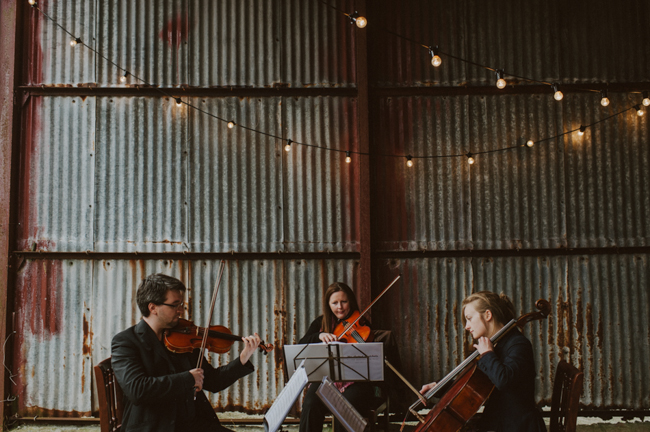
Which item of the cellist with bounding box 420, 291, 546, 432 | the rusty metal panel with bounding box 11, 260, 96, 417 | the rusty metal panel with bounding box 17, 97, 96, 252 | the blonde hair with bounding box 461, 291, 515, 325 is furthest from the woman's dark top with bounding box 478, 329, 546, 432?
the rusty metal panel with bounding box 17, 97, 96, 252

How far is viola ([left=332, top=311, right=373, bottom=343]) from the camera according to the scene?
3.69 metres

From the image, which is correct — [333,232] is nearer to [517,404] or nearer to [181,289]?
[181,289]

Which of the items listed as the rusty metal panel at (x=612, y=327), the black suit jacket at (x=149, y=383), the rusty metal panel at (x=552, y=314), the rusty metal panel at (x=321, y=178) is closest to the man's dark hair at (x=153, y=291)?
the black suit jacket at (x=149, y=383)

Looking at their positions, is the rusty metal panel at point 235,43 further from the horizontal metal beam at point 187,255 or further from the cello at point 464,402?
the cello at point 464,402

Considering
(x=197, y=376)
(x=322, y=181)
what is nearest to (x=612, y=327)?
(x=322, y=181)

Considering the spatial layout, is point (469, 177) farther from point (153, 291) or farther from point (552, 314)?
point (153, 291)

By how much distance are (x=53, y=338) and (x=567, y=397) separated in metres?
4.76

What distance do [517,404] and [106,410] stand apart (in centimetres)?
250

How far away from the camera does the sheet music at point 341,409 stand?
2.49 m

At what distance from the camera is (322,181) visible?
15.3 ft

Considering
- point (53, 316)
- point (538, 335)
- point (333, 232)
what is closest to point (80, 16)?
point (53, 316)

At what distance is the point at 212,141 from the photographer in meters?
4.65

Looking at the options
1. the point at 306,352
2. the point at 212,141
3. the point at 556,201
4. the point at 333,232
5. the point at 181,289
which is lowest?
the point at 306,352

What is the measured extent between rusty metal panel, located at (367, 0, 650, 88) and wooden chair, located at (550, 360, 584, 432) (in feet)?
10.2
